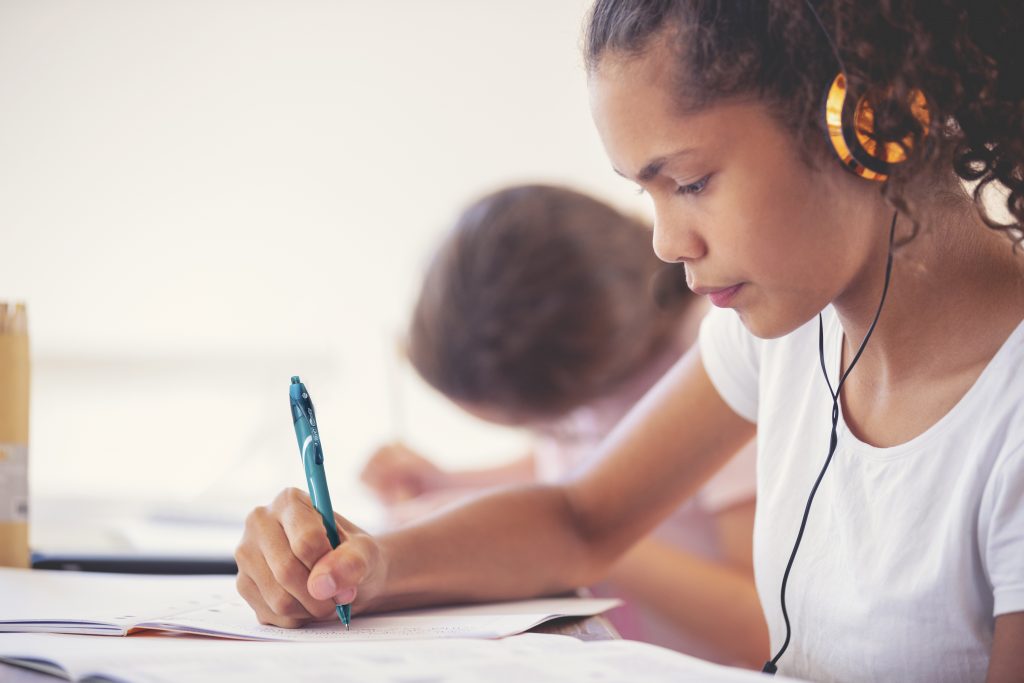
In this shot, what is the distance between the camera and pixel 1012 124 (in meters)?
0.64

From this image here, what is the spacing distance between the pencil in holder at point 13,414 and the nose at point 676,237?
570 millimetres

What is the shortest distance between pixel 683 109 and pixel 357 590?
16.5 inches

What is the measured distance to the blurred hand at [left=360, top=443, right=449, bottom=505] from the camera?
5.36 ft

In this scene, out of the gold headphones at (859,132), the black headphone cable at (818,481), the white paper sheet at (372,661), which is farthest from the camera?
the black headphone cable at (818,481)

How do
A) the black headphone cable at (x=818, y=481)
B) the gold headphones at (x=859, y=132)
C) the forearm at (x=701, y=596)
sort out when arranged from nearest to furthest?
1. the gold headphones at (x=859, y=132)
2. the black headphone cable at (x=818, y=481)
3. the forearm at (x=701, y=596)

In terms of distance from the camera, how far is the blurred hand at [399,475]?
5.36ft

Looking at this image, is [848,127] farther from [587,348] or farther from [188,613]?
[587,348]

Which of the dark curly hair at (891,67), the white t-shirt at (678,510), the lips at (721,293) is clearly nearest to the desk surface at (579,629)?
the lips at (721,293)

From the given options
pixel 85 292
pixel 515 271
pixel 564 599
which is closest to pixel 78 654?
pixel 564 599

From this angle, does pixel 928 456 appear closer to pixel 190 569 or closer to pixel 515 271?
pixel 190 569

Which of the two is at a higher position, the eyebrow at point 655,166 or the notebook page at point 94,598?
the eyebrow at point 655,166

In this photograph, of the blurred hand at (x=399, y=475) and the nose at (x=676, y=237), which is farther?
the blurred hand at (x=399, y=475)

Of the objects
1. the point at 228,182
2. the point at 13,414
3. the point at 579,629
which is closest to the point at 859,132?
the point at 579,629

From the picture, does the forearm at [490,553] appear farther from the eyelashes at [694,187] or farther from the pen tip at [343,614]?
the eyelashes at [694,187]
